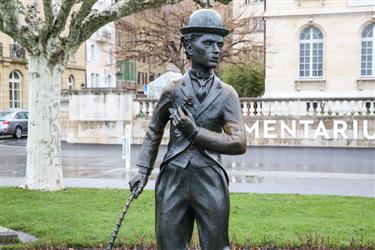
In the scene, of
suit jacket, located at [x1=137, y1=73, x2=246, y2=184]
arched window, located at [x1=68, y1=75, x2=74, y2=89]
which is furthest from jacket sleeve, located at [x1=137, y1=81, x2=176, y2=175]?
arched window, located at [x1=68, y1=75, x2=74, y2=89]

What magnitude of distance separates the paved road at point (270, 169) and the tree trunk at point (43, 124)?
6.07 ft

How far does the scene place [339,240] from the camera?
759 cm

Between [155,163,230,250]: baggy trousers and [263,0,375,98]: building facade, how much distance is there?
28.4 m

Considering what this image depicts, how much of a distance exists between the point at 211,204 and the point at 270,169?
13.0m

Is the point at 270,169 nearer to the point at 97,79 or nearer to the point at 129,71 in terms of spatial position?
the point at 97,79

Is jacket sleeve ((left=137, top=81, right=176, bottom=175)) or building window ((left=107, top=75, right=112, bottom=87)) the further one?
building window ((left=107, top=75, right=112, bottom=87))

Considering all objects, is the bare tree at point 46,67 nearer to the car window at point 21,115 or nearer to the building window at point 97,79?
the car window at point 21,115

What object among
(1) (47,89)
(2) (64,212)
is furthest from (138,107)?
(2) (64,212)

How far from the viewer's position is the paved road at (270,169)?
1327 cm

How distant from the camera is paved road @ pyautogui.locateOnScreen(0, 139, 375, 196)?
13273mm

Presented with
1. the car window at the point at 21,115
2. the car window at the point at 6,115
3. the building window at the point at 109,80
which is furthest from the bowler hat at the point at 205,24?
the building window at the point at 109,80

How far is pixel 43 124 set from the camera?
11.5 m

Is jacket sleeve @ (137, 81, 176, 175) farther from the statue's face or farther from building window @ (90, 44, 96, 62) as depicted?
building window @ (90, 44, 96, 62)

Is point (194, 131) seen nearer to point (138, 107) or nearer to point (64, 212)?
point (64, 212)
